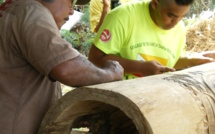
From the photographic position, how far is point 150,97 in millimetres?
1275

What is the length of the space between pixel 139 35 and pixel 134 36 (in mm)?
37

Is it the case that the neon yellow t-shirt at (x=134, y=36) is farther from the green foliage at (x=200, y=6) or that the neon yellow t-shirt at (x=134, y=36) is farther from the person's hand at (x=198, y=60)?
the green foliage at (x=200, y=6)

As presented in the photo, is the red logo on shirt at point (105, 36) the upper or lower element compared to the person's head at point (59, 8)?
lower

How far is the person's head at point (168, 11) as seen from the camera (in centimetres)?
219

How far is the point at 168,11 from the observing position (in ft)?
7.28

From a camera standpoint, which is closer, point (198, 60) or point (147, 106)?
point (147, 106)

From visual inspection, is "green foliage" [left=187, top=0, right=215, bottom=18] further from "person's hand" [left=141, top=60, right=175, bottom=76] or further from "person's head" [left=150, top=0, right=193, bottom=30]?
"person's hand" [left=141, top=60, right=175, bottom=76]

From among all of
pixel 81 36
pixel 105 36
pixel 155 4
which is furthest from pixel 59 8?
pixel 81 36

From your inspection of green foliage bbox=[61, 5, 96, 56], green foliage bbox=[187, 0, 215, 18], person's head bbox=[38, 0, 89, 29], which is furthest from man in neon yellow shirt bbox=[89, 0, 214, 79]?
green foliage bbox=[187, 0, 215, 18]

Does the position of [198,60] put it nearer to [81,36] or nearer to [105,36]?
[105,36]

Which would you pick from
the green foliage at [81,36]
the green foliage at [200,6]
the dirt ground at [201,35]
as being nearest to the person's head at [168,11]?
the dirt ground at [201,35]

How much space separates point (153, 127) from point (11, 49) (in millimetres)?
707

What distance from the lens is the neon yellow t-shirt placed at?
2250 millimetres

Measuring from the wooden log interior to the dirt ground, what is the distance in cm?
497
